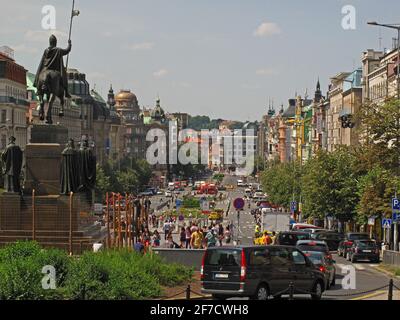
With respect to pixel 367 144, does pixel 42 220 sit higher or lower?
lower

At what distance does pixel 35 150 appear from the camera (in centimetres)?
4069

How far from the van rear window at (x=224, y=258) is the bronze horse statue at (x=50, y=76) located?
14.2 m

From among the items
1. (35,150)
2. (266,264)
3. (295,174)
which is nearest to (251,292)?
(266,264)

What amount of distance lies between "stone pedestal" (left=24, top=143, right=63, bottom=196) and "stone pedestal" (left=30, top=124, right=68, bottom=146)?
0.70 meters

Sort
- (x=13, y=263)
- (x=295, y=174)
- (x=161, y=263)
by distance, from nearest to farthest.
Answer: (x=13, y=263)
(x=161, y=263)
(x=295, y=174)

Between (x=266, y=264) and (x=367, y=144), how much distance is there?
31.5 metres

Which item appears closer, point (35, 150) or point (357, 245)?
point (35, 150)

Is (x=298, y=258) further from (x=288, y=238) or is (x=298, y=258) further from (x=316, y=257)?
(x=288, y=238)

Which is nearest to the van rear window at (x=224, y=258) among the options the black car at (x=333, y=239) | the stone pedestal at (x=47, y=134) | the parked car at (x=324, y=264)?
the parked car at (x=324, y=264)

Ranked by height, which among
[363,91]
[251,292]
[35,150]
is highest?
[363,91]

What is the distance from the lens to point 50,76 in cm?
4228

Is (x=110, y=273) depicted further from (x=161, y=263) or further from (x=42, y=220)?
(x=42, y=220)

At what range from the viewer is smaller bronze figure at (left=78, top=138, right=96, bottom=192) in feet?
136
